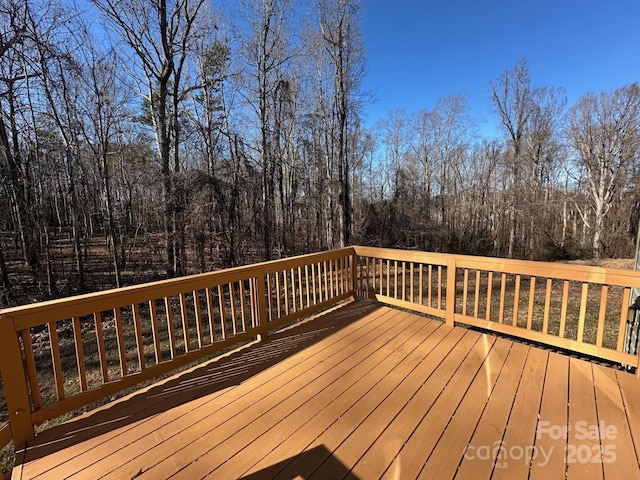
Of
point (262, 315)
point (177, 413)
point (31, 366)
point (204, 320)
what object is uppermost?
point (31, 366)

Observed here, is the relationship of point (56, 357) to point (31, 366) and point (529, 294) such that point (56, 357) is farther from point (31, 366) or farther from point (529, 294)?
point (529, 294)

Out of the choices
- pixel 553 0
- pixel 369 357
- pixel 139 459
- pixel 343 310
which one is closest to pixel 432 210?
pixel 553 0

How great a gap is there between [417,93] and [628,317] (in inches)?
620

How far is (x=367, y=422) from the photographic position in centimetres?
178

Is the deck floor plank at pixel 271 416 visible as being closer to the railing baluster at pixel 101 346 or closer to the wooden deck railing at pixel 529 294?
the wooden deck railing at pixel 529 294

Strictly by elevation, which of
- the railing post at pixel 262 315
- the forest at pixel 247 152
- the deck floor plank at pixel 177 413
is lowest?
the deck floor plank at pixel 177 413

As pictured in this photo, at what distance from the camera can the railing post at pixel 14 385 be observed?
1624mm

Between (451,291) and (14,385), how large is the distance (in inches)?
146

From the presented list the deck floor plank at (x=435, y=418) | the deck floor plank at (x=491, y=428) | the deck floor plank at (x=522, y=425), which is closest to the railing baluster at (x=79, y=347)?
the deck floor plank at (x=435, y=418)

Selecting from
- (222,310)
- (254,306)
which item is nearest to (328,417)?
(222,310)

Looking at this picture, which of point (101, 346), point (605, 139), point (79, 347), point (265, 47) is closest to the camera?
point (79, 347)

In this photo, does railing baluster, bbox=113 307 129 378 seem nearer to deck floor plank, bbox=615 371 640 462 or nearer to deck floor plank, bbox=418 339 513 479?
deck floor plank, bbox=418 339 513 479

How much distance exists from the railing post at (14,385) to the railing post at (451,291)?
11.9 feet

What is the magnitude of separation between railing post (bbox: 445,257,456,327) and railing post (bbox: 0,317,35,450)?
11.9ft
